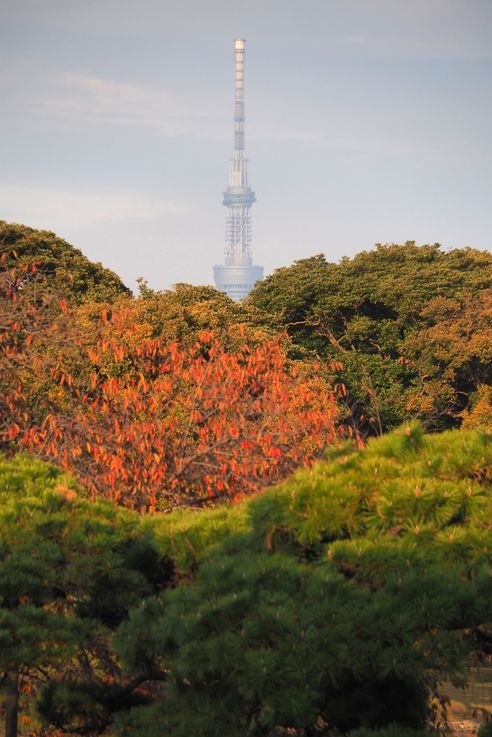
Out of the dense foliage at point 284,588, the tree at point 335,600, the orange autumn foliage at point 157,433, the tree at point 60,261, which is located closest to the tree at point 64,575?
the dense foliage at point 284,588

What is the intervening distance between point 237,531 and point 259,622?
1.41m

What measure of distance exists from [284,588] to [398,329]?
3703 centimetres

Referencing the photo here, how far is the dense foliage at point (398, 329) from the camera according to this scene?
1674 inches

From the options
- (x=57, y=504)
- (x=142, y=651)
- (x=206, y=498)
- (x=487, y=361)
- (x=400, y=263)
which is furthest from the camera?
(x=400, y=263)

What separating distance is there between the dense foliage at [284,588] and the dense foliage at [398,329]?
3108cm

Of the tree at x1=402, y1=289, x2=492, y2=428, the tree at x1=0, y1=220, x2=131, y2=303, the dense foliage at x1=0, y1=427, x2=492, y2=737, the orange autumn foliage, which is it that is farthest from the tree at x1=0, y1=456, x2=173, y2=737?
the tree at x1=402, y1=289, x2=492, y2=428

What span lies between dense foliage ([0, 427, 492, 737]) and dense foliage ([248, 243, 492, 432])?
102 feet

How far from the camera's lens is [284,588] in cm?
847

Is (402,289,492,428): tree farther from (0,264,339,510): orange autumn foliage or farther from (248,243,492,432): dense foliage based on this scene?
(0,264,339,510): orange autumn foliage

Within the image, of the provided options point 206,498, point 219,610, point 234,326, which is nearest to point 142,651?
point 219,610

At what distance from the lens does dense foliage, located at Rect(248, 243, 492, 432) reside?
42.5m

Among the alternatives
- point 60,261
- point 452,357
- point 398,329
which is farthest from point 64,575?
point 398,329

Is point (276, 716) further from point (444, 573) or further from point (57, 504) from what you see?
point (57, 504)

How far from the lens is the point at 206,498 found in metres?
15.4
